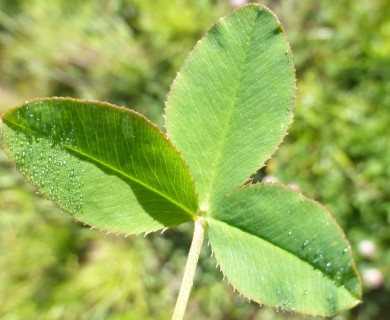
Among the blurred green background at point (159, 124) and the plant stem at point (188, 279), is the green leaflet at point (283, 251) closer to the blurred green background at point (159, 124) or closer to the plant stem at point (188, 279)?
the plant stem at point (188, 279)

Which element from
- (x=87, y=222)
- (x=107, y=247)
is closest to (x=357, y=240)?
(x=107, y=247)

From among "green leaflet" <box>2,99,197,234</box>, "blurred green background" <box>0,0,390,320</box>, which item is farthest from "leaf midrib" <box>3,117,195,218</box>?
"blurred green background" <box>0,0,390,320</box>

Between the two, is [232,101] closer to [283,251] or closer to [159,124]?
[283,251]

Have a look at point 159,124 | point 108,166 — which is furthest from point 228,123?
point 159,124

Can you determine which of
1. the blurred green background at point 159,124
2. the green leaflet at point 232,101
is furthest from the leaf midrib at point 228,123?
the blurred green background at point 159,124

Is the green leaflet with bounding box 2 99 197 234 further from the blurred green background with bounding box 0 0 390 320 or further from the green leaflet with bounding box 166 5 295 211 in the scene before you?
the blurred green background with bounding box 0 0 390 320

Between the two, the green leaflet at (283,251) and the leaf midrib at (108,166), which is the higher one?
the leaf midrib at (108,166)
